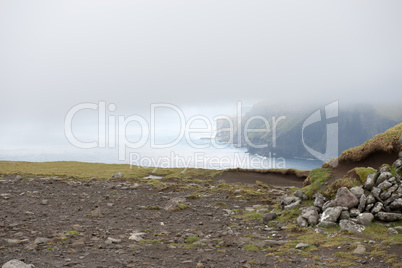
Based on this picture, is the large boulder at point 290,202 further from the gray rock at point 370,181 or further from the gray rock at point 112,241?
the gray rock at point 112,241

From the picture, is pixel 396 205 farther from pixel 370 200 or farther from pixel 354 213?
pixel 354 213

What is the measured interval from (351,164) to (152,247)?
1826 centimetres

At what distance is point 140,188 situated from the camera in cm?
3522

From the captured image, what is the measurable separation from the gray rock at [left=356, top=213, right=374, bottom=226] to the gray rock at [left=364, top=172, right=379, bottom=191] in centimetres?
263

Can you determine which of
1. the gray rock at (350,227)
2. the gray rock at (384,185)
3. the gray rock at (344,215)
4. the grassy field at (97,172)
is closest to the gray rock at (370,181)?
the gray rock at (384,185)

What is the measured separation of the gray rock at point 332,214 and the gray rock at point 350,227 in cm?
53

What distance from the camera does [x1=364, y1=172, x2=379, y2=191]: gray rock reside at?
17938 millimetres

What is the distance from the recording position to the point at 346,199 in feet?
56.9

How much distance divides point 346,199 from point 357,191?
1202mm

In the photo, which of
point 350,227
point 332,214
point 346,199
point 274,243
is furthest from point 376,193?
point 274,243

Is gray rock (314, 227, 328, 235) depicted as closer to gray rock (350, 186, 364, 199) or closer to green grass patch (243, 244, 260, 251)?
gray rock (350, 186, 364, 199)

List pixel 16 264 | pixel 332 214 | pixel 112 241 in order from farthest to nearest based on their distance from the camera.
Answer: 1. pixel 332 214
2. pixel 112 241
3. pixel 16 264

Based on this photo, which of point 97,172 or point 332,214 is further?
point 97,172

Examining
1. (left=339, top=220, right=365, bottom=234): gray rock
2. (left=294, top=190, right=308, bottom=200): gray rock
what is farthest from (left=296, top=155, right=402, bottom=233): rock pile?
(left=294, top=190, right=308, bottom=200): gray rock
